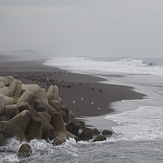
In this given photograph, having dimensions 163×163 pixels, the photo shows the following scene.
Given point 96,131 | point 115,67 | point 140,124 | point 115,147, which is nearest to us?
point 115,147

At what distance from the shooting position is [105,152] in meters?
12.3

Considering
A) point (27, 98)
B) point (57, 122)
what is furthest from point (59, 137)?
point (27, 98)

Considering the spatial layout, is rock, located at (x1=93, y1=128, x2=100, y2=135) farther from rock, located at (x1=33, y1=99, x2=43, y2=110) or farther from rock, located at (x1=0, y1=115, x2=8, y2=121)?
rock, located at (x1=0, y1=115, x2=8, y2=121)

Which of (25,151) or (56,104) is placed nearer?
(25,151)

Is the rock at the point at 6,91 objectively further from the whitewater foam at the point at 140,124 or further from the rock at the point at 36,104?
the whitewater foam at the point at 140,124

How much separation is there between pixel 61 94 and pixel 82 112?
5.39m

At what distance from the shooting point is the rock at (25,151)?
11.4 metres

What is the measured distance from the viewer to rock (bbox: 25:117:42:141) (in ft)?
40.5

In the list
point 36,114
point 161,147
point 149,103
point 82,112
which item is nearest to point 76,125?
point 36,114

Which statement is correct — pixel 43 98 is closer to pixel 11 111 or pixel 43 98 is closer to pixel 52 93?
pixel 52 93

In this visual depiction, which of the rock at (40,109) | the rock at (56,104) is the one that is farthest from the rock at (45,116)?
the rock at (56,104)

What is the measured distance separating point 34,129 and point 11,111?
1.10 meters

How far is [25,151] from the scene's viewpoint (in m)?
11.5

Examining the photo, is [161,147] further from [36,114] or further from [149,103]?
[149,103]
